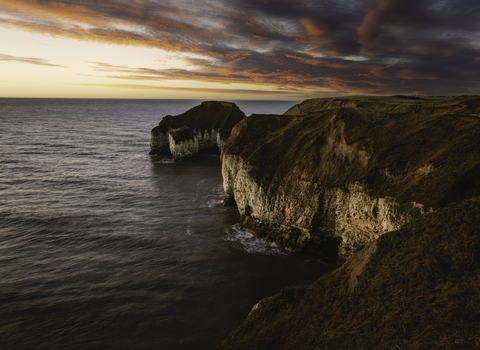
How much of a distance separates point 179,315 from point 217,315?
7.30 feet

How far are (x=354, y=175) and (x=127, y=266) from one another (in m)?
18.3

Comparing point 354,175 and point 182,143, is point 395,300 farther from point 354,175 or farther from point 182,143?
point 182,143

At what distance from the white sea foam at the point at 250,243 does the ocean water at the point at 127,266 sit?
109 millimetres

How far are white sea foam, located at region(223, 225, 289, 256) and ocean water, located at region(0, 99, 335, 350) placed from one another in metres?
0.11

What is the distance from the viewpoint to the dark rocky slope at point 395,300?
22.7 feet

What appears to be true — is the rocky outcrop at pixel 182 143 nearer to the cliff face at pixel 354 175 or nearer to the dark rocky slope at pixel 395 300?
the cliff face at pixel 354 175

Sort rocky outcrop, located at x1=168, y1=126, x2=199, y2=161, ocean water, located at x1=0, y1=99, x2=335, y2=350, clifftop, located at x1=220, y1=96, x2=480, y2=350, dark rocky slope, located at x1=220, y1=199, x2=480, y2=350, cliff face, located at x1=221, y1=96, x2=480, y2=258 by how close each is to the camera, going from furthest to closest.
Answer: rocky outcrop, located at x1=168, y1=126, x2=199, y2=161 → cliff face, located at x1=221, y1=96, x2=480, y2=258 → ocean water, located at x1=0, y1=99, x2=335, y2=350 → clifftop, located at x1=220, y1=96, x2=480, y2=350 → dark rocky slope, located at x1=220, y1=199, x2=480, y2=350

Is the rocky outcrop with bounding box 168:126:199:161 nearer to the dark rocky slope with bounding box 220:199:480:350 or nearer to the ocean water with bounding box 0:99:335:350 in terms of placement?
the ocean water with bounding box 0:99:335:350

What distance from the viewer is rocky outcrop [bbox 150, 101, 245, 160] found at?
185 ft

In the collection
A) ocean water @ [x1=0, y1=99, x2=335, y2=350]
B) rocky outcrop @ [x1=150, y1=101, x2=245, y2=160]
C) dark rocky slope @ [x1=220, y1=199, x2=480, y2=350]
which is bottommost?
ocean water @ [x1=0, y1=99, x2=335, y2=350]

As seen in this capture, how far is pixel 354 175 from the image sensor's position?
19.0 metres

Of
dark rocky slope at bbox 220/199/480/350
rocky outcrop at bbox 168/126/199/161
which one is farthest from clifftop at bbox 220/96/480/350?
rocky outcrop at bbox 168/126/199/161

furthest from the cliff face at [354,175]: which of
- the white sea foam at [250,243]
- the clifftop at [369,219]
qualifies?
the white sea foam at [250,243]

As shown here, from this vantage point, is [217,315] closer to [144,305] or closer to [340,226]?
[144,305]
